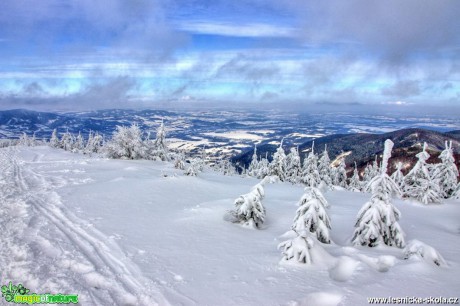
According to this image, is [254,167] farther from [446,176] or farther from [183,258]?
[183,258]

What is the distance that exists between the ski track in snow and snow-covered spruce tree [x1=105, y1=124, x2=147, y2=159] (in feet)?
76.9

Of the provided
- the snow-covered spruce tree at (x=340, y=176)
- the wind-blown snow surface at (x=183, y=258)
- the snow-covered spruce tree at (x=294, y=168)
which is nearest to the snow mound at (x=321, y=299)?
the wind-blown snow surface at (x=183, y=258)

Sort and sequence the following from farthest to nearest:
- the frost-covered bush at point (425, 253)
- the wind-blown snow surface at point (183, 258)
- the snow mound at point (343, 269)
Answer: the frost-covered bush at point (425, 253)
the snow mound at point (343, 269)
the wind-blown snow surface at point (183, 258)

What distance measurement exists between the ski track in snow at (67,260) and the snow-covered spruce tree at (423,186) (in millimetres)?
20204

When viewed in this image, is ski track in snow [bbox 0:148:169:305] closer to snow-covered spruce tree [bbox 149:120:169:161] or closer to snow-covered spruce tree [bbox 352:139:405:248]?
snow-covered spruce tree [bbox 352:139:405:248]

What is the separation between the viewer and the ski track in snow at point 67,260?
6070 millimetres

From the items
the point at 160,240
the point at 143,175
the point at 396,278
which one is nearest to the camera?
the point at 396,278

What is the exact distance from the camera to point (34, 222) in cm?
1014

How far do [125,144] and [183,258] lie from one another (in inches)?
1141

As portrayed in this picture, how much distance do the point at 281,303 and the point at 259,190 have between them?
607 centimetres

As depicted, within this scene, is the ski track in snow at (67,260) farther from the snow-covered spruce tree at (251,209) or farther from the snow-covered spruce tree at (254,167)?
the snow-covered spruce tree at (254,167)

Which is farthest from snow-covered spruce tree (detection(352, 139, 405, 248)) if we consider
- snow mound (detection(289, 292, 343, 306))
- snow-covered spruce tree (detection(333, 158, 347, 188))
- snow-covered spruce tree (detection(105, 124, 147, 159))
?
snow-covered spruce tree (detection(333, 158, 347, 188))

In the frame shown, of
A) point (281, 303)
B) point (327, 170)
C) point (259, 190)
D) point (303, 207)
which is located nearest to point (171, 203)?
point (259, 190)

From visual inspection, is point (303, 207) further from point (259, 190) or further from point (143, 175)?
point (143, 175)
